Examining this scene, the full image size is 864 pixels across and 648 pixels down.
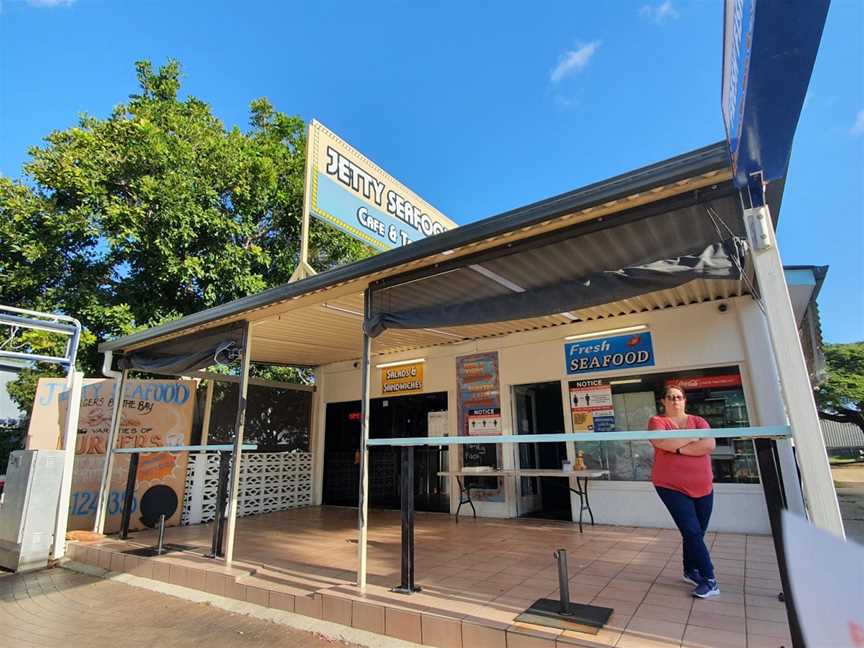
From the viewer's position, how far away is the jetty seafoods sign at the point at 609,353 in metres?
6.29

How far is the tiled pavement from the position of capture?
109 inches

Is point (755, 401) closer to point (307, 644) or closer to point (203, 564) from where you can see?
point (307, 644)

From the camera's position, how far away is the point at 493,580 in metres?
3.84

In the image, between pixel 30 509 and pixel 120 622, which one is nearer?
pixel 120 622

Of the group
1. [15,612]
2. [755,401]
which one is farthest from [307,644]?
[755,401]

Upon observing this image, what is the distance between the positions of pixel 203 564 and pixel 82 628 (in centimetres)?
110

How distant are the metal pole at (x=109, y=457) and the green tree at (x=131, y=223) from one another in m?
2.89

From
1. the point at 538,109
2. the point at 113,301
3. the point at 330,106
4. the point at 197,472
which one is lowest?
the point at 197,472

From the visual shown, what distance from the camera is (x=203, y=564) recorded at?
15.1ft

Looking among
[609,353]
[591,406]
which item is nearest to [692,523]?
[591,406]

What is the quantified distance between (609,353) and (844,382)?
18852 mm

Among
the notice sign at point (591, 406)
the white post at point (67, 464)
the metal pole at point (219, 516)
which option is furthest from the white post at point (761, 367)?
the white post at point (67, 464)

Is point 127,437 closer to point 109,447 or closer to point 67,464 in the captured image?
point 109,447

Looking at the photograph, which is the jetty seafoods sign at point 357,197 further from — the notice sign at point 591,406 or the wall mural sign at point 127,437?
the wall mural sign at point 127,437
